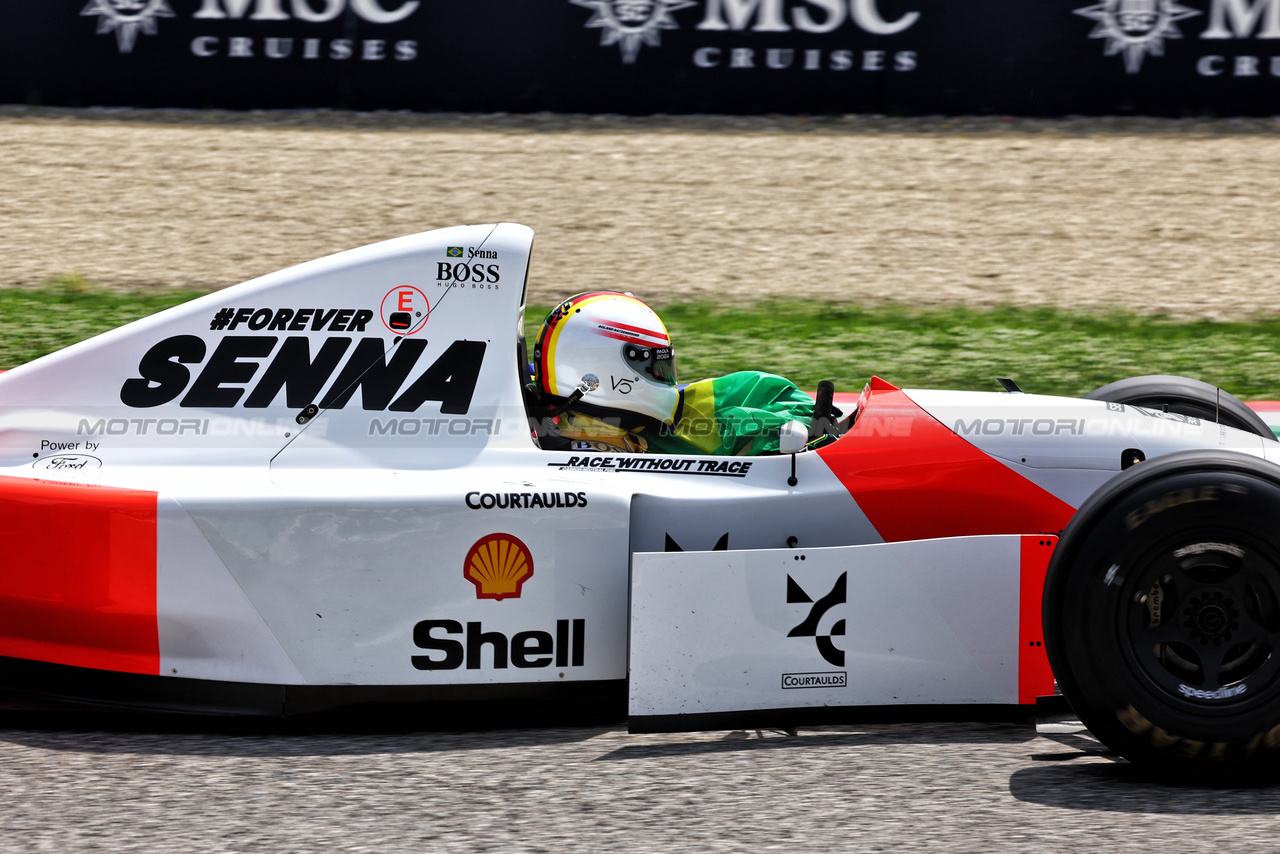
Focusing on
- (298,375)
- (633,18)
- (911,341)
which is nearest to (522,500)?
(298,375)

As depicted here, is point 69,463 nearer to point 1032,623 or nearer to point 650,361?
point 650,361

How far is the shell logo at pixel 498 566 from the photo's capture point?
3.90 m

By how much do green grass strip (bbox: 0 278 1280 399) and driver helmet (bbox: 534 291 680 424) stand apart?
11.2 feet

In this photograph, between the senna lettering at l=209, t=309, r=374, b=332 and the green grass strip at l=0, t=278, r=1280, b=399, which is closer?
the senna lettering at l=209, t=309, r=374, b=332

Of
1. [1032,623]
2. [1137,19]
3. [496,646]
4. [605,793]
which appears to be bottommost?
[605,793]

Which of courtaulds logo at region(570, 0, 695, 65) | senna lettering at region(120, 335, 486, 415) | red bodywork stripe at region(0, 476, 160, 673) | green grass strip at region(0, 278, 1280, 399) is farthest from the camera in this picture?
courtaulds logo at region(570, 0, 695, 65)

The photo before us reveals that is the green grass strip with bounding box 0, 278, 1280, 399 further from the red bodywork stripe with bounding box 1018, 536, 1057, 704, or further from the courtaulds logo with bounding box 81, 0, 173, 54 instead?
the red bodywork stripe with bounding box 1018, 536, 1057, 704

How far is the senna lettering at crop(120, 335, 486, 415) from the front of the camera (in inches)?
164

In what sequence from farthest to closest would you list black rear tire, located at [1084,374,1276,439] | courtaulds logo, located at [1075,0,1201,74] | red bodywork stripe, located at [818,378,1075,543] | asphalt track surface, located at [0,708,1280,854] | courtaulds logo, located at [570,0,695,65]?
Result: 1. courtaulds logo, located at [570,0,695,65]
2. courtaulds logo, located at [1075,0,1201,74]
3. black rear tire, located at [1084,374,1276,439]
4. red bodywork stripe, located at [818,378,1075,543]
5. asphalt track surface, located at [0,708,1280,854]

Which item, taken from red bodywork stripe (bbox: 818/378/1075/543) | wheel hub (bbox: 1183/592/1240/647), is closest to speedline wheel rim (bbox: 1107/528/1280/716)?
wheel hub (bbox: 1183/592/1240/647)

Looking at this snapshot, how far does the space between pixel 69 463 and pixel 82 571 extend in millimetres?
360

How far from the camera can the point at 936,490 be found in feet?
13.4

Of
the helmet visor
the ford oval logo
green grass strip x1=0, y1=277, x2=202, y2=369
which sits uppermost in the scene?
green grass strip x1=0, y1=277, x2=202, y2=369

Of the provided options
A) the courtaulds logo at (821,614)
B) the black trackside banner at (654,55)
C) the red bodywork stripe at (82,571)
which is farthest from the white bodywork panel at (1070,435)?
the black trackside banner at (654,55)
